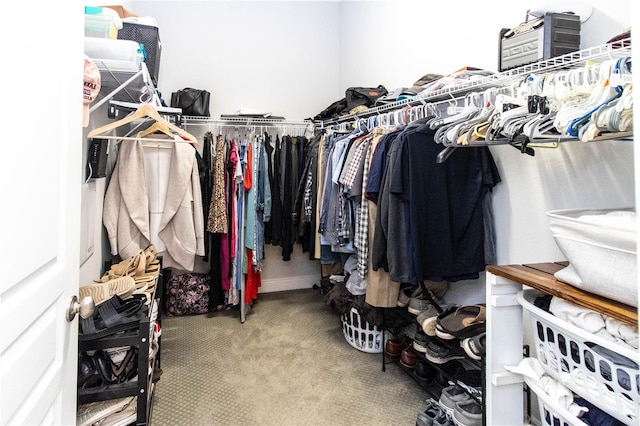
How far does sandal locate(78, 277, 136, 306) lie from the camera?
1.35m

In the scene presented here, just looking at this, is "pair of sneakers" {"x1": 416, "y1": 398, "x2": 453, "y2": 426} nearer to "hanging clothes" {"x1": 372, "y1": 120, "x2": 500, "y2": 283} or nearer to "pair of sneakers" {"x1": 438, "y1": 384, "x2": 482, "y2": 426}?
"pair of sneakers" {"x1": 438, "y1": 384, "x2": 482, "y2": 426}

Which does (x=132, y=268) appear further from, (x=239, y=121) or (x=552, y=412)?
(x=239, y=121)

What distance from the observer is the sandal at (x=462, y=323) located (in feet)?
5.08

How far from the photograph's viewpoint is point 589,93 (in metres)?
1.00

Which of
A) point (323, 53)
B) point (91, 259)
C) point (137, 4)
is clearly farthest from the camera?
point (323, 53)

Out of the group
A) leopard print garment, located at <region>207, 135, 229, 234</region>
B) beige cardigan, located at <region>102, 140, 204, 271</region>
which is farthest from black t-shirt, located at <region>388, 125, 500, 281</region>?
leopard print garment, located at <region>207, 135, 229, 234</region>

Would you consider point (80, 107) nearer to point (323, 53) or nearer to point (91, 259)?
point (91, 259)

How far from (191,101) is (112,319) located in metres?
2.38

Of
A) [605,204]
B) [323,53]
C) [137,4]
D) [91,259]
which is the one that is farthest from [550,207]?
[137,4]


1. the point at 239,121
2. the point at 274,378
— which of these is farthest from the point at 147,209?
the point at 239,121

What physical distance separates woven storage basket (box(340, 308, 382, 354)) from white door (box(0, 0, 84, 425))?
173 centimetres

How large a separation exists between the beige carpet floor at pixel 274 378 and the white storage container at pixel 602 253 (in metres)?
1.24

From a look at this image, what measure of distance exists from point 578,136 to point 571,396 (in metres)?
0.70

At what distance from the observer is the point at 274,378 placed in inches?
83.4
